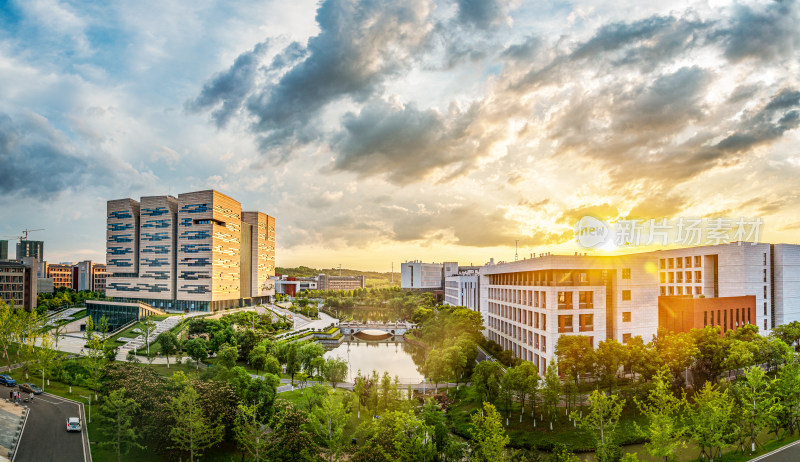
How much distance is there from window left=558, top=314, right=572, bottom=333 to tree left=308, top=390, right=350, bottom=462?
20808 mm

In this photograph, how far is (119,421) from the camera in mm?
23281

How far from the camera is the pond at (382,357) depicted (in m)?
48.1

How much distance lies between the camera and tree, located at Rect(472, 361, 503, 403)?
97.6 feet

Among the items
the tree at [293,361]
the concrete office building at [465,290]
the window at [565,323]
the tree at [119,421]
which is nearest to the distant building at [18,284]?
the tree at [293,361]

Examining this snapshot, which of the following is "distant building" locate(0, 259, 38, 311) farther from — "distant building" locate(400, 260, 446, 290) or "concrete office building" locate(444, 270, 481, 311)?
"distant building" locate(400, 260, 446, 290)

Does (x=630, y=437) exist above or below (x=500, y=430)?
below

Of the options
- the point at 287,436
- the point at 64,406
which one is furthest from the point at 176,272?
the point at 287,436

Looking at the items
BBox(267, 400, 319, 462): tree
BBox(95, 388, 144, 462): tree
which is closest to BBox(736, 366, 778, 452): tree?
BBox(267, 400, 319, 462): tree

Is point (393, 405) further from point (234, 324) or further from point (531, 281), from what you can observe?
point (234, 324)

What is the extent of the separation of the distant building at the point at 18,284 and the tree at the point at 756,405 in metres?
93.7

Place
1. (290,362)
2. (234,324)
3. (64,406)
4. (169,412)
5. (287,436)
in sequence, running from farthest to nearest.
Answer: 1. (234,324)
2. (290,362)
3. (64,406)
4. (169,412)
5. (287,436)

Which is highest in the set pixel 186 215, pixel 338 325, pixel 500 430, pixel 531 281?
pixel 186 215

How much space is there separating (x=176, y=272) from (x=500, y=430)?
7329cm

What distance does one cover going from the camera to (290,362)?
4031 centimetres
